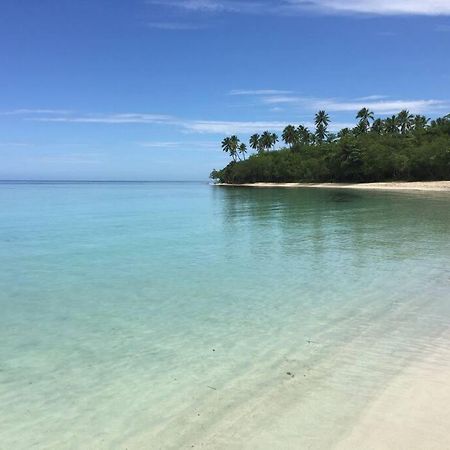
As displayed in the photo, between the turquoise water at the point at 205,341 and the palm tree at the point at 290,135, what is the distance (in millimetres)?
112198

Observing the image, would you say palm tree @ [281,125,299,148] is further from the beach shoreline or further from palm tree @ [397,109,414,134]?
the beach shoreline

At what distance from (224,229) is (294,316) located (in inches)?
607

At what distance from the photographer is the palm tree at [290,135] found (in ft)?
408

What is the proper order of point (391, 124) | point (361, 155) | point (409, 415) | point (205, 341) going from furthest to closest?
point (391, 124), point (361, 155), point (205, 341), point (409, 415)

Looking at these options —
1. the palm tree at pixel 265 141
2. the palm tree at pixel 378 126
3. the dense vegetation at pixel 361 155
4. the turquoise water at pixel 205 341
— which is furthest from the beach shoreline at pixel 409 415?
the palm tree at pixel 265 141

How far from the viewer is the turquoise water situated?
4.63m

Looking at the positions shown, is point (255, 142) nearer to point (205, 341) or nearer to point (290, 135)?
point (290, 135)

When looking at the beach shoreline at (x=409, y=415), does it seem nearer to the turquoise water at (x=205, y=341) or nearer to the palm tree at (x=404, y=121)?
the turquoise water at (x=205, y=341)

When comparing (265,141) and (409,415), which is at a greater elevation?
(265,141)

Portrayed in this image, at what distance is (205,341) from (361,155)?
276 feet

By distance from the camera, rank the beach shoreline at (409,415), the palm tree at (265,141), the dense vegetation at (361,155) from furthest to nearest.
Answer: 1. the palm tree at (265,141)
2. the dense vegetation at (361,155)
3. the beach shoreline at (409,415)

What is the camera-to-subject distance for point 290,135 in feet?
408

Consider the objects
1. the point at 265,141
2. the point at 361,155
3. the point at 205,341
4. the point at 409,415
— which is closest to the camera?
the point at 409,415

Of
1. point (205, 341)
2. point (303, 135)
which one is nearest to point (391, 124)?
point (303, 135)
